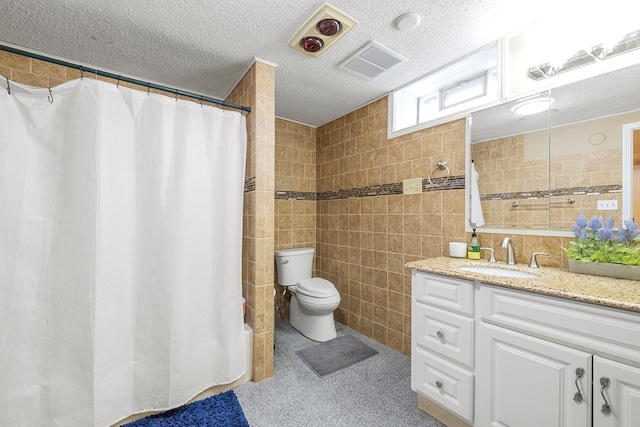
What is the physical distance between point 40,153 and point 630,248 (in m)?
2.79

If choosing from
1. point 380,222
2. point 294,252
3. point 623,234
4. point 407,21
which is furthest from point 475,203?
point 294,252

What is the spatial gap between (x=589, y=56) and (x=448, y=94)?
82 centimetres

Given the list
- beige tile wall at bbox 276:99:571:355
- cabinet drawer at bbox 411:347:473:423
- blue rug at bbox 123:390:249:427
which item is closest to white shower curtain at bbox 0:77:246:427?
blue rug at bbox 123:390:249:427

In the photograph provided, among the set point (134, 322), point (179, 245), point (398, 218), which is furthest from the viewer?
point (398, 218)

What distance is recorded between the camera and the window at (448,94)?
69.9 inches

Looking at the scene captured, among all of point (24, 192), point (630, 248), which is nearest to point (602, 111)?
point (630, 248)

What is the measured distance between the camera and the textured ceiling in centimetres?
135

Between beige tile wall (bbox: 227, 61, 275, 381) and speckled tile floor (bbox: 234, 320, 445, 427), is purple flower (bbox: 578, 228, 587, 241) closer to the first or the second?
speckled tile floor (bbox: 234, 320, 445, 427)

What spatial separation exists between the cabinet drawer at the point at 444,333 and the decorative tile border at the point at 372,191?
2.97 feet

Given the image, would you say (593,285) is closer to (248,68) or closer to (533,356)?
(533,356)

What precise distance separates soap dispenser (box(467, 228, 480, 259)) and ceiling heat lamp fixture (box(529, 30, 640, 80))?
97 cm

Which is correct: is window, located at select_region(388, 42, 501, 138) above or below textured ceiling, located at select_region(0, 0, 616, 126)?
below

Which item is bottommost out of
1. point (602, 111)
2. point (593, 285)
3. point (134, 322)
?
point (134, 322)

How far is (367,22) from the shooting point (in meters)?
1.46
